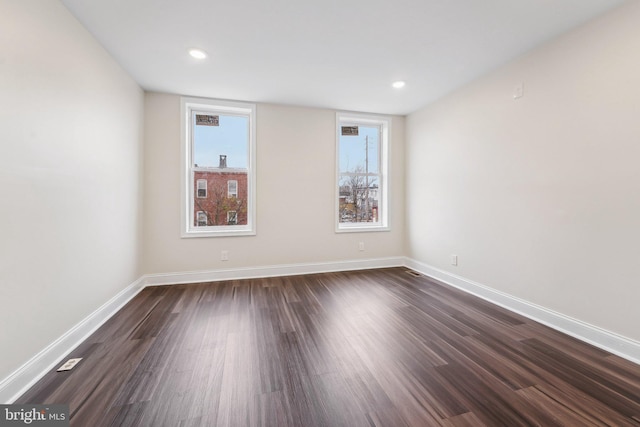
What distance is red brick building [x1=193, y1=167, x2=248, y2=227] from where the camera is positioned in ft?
11.8

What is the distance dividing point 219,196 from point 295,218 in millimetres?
1154

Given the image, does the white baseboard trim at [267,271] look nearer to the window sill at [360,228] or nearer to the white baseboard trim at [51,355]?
the window sill at [360,228]

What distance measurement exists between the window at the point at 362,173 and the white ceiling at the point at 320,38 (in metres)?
1.07

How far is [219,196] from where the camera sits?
366cm

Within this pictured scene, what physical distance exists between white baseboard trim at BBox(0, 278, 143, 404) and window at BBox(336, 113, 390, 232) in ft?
9.73

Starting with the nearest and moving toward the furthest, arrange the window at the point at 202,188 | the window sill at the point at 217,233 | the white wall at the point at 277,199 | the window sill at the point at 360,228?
the white wall at the point at 277,199, the window sill at the point at 217,233, the window at the point at 202,188, the window sill at the point at 360,228

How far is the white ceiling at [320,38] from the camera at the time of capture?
185cm

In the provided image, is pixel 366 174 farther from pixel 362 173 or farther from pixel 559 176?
pixel 559 176

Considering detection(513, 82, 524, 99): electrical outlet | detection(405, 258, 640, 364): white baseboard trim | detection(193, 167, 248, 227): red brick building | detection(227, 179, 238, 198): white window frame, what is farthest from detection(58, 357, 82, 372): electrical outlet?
detection(513, 82, 524, 99): electrical outlet

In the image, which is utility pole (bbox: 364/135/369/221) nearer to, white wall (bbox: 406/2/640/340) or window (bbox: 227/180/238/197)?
white wall (bbox: 406/2/640/340)

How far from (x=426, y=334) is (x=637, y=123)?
214 cm

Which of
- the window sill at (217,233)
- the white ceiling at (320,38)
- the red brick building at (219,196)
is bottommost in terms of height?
the window sill at (217,233)

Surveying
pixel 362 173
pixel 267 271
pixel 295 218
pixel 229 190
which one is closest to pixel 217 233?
pixel 229 190

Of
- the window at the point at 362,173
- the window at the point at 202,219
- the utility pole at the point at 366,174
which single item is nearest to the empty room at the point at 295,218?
the window at the point at 202,219
